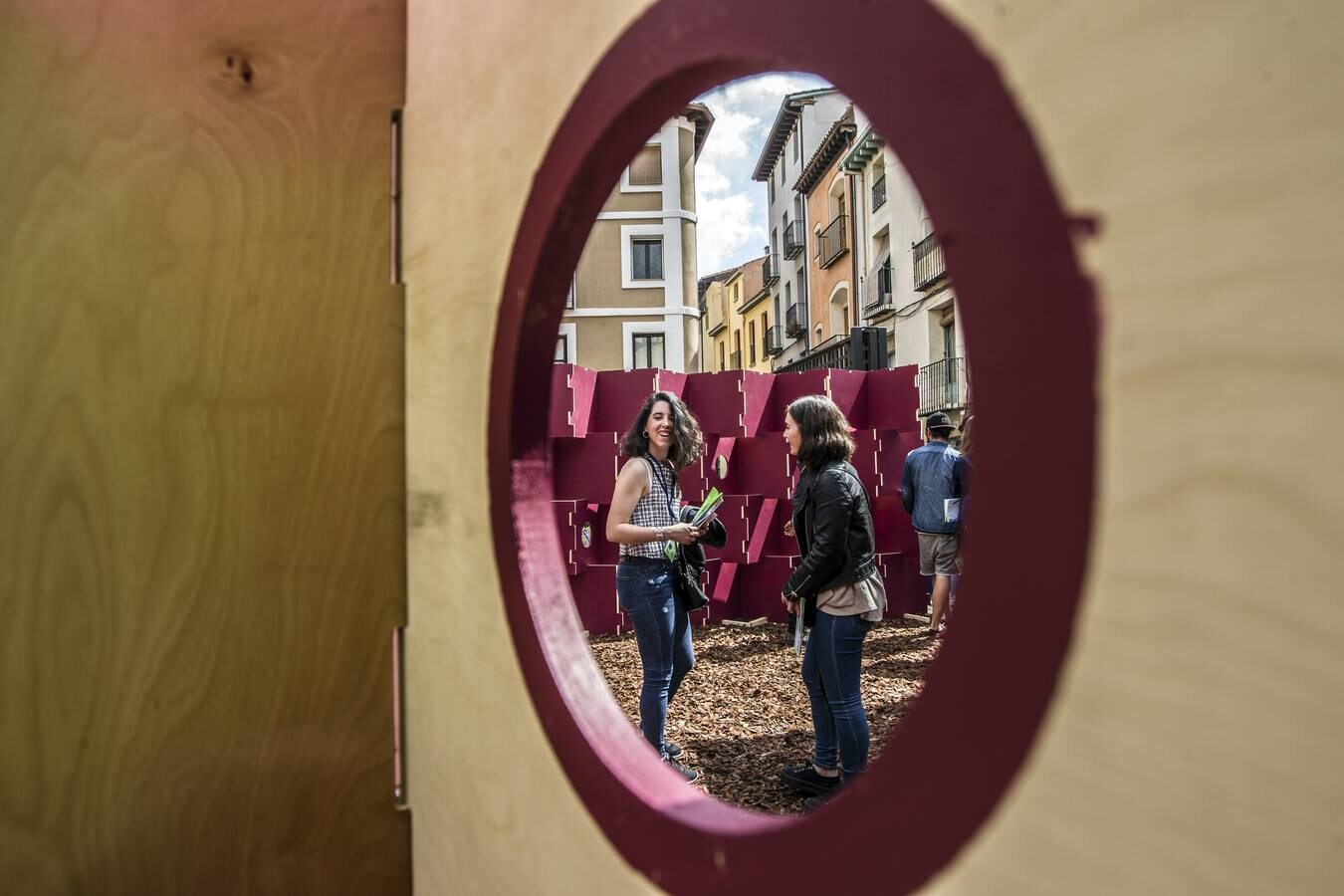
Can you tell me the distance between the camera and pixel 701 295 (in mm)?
46188

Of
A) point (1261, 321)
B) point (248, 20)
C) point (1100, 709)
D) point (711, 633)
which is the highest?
point (248, 20)

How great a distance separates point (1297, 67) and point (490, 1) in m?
1.27

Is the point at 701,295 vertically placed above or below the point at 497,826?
above

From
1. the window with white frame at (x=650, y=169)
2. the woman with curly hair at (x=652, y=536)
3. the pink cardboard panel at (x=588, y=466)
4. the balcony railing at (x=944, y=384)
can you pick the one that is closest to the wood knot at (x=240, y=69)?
the woman with curly hair at (x=652, y=536)

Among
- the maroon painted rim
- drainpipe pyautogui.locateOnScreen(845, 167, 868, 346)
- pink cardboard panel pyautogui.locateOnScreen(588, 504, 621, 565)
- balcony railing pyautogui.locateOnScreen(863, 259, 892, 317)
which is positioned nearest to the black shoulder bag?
the maroon painted rim

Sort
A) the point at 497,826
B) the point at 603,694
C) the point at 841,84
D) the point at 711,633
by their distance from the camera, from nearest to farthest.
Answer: the point at 841,84 → the point at 603,694 → the point at 497,826 → the point at 711,633

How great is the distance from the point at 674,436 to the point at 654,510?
0.36 metres

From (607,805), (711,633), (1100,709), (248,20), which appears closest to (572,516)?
(711,633)

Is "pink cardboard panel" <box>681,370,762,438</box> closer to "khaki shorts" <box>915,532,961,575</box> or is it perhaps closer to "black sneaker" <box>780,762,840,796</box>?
"khaki shorts" <box>915,532,961,575</box>

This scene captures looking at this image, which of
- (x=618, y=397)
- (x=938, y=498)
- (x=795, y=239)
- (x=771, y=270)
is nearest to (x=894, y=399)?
(x=938, y=498)

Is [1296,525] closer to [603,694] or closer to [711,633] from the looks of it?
[603,694]

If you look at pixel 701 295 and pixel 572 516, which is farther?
pixel 701 295

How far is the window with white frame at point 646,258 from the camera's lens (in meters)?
24.1

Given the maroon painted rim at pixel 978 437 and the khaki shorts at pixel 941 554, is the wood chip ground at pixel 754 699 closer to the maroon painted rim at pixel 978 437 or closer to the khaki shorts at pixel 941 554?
the khaki shorts at pixel 941 554
